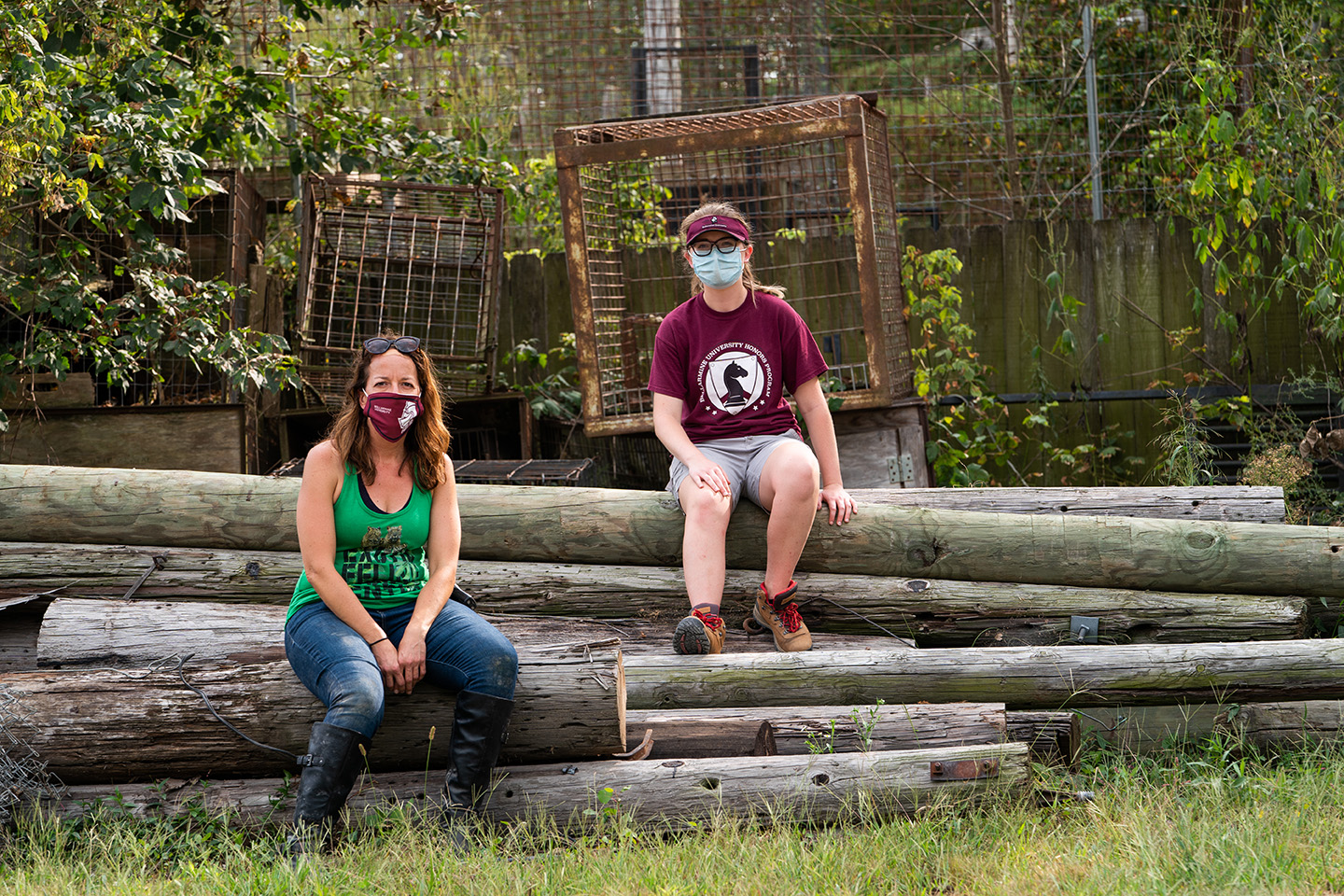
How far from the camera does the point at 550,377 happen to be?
24.1 ft

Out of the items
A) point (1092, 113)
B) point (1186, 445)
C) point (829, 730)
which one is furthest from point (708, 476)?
point (1092, 113)

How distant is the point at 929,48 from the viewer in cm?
845

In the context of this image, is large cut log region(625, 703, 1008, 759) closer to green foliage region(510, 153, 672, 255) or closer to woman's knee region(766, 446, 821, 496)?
woman's knee region(766, 446, 821, 496)

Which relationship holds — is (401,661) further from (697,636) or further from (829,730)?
(829,730)

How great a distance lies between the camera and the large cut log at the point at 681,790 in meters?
3.28

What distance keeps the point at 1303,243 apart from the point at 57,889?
584cm

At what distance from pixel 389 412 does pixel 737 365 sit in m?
1.52

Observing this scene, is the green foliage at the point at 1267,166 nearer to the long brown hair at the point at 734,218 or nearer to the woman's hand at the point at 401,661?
the long brown hair at the point at 734,218

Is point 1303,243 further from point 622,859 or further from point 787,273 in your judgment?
point 622,859

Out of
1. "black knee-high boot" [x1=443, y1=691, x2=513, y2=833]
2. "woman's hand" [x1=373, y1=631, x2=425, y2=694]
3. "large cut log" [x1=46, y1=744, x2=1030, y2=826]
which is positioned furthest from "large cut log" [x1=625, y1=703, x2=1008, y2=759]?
"woman's hand" [x1=373, y1=631, x2=425, y2=694]

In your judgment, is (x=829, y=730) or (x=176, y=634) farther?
(x=176, y=634)

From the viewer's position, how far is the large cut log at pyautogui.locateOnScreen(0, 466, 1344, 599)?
4.40m

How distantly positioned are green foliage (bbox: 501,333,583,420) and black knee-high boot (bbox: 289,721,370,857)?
12.9 ft

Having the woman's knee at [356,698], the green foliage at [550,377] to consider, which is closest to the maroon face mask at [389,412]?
the woman's knee at [356,698]
